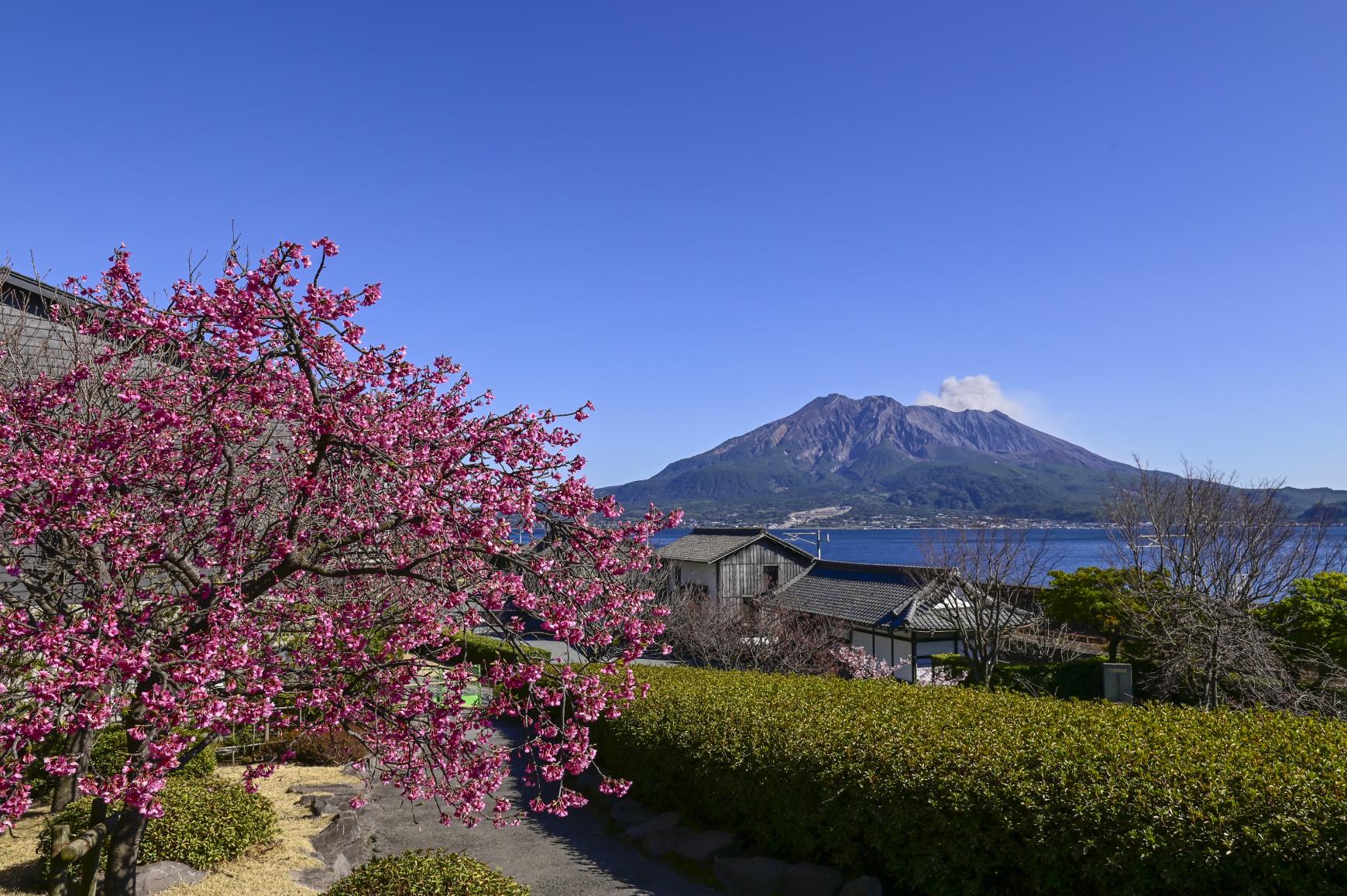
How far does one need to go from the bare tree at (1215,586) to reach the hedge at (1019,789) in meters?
8.22

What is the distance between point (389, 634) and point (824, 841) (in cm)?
486

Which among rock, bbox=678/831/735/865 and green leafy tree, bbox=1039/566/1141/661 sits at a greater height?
green leafy tree, bbox=1039/566/1141/661

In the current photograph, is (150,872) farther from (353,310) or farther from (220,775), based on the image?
(353,310)

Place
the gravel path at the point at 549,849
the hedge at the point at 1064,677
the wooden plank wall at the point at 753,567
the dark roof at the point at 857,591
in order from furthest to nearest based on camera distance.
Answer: the wooden plank wall at the point at 753,567 → the dark roof at the point at 857,591 → the hedge at the point at 1064,677 → the gravel path at the point at 549,849

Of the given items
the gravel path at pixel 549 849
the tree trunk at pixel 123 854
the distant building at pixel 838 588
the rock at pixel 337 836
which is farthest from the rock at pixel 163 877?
the distant building at pixel 838 588

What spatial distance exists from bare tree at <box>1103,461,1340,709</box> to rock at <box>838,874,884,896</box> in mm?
9973

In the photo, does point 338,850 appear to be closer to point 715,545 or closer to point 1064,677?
point 1064,677

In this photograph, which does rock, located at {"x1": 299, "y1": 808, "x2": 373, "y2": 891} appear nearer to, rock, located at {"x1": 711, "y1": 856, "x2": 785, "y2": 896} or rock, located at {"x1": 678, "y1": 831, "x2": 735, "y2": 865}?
rock, located at {"x1": 678, "y1": 831, "x2": 735, "y2": 865}

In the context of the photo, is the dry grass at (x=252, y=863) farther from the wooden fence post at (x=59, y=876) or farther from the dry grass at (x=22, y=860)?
the wooden fence post at (x=59, y=876)

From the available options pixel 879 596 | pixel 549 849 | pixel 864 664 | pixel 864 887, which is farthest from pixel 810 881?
pixel 879 596

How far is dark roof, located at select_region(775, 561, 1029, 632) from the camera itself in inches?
1070

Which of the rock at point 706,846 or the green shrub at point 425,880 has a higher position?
the green shrub at point 425,880

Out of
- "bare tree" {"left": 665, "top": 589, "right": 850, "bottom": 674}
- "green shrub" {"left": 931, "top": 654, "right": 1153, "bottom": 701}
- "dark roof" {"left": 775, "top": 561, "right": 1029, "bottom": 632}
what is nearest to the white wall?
"dark roof" {"left": 775, "top": 561, "right": 1029, "bottom": 632}

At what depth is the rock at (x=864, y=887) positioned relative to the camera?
789 cm
